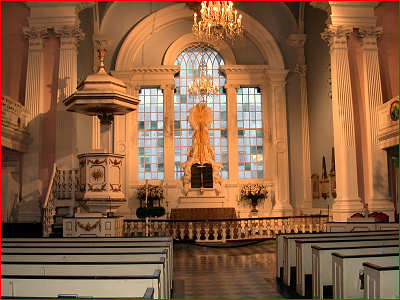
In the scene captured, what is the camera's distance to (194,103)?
17609 mm

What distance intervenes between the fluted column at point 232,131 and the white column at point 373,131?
5892mm

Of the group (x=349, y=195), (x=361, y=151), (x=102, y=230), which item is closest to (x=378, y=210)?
(x=349, y=195)

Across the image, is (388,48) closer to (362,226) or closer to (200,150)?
(362,226)

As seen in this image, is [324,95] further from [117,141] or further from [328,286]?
[328,286]

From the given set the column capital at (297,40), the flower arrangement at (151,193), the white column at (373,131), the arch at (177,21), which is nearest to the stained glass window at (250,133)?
the arch at (177,21)

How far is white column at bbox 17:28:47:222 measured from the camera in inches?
436

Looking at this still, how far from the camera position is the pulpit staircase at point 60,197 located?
9.77m

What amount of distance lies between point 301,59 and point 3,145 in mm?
10833

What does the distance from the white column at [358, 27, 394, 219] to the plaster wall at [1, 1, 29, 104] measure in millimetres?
8379

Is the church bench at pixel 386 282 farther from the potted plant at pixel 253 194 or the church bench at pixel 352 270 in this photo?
the potted plant at pixel 253 194

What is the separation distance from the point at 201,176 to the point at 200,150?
871mm

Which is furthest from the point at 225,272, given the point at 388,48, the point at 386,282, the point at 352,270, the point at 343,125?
the point at 388,48

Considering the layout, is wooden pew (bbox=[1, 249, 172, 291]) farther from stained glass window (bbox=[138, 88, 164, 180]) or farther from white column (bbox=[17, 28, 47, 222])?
stained glass window (bbox=[138, 88, 164, 180])

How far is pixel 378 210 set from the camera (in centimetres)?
1150
